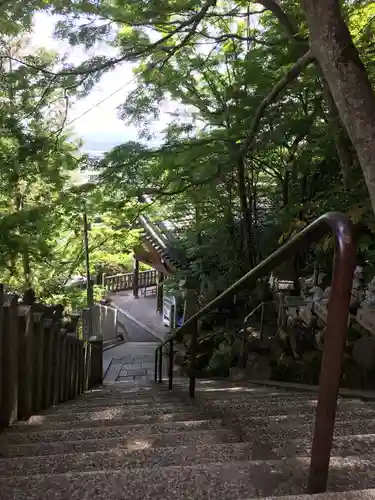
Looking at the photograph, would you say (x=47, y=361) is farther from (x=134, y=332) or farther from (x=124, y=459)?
(x=134, y=332)

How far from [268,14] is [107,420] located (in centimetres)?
566

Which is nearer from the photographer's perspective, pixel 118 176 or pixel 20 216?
pixel 118 176

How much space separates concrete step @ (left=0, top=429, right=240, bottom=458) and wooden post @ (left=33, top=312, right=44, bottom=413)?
3.06 feet

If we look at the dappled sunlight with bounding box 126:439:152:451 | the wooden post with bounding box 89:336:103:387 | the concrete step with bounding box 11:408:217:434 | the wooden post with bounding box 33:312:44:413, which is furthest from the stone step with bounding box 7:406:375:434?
the wooden post with bounding box 89:336:103:387

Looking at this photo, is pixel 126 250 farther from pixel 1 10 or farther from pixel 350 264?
pixel 350 264

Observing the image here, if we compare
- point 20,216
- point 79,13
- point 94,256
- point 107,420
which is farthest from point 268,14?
point 94,256

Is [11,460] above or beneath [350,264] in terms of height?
beneath

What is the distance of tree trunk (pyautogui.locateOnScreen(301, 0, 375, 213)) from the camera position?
2.44m

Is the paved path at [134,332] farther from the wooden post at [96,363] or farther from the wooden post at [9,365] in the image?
the wooden post at [9,365]

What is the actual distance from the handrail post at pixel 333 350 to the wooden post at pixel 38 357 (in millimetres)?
2210

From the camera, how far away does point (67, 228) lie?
1019cm

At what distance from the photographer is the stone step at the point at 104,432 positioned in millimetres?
2404

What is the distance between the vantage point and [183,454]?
6.42 feet

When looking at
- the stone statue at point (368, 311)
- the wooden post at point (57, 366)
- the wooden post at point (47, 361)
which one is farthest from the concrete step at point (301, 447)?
the stone statue at point (368, 311)
